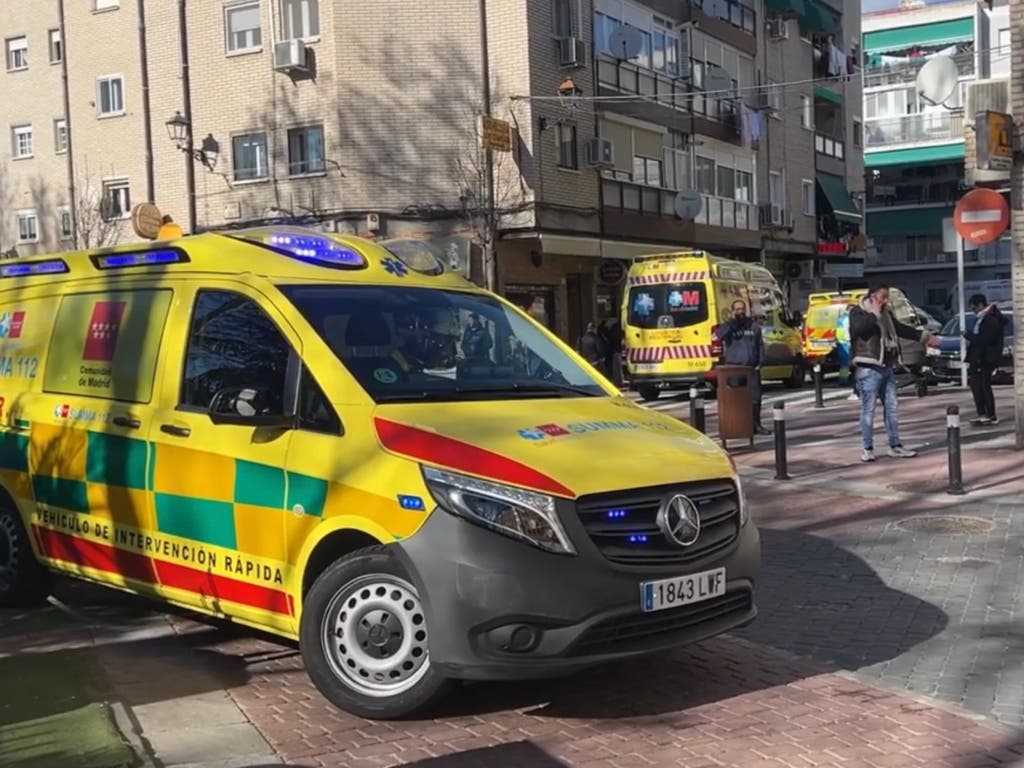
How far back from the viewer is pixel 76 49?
29234 mm

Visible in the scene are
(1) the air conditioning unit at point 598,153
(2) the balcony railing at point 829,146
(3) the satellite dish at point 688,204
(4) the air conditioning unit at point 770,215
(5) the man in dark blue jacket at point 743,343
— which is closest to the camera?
(5) the man in dark blue jacket at point 743,343

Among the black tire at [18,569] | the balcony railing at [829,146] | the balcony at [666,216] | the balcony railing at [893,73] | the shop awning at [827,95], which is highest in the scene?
A: the balcony railing at [893,73]

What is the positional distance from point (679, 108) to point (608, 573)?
28.2m

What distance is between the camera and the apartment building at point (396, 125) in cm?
2497

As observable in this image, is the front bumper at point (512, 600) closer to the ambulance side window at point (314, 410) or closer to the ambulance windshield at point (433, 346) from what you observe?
the ambulance side window at point (314, 410)

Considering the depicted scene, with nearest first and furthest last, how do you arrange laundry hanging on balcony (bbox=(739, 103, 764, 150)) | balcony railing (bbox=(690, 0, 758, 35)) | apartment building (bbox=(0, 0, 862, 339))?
apartment building (bbox=(0, 0, 862, 339))
balcony railing (bbox=(690, 0, 758, 35))
laundry hanging on balcony (bbox=(739, 103, 764, 150))

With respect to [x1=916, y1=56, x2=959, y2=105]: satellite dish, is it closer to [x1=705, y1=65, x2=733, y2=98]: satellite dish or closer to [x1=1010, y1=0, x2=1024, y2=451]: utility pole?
[x1=1010, y1=0, x2=1024, y2=451]: utility pole

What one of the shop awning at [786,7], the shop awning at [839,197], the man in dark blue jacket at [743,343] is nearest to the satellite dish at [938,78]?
the man in dark blue jacket at [743,343]

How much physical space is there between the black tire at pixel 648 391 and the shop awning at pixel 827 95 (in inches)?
913

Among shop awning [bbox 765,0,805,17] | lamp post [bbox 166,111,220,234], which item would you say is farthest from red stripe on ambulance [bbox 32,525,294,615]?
shop awning [bbox 765,0,805,17]

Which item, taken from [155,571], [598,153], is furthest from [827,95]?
[155,571]

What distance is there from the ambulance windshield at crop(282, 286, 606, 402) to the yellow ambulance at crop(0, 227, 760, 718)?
A: 0.01m

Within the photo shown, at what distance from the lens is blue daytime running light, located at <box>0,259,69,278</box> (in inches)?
265

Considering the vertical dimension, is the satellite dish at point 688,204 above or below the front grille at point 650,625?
above
